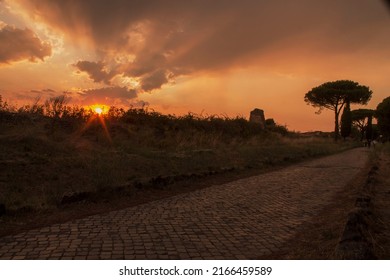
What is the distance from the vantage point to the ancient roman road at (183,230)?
15.0 ft

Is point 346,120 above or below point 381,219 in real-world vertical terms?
above

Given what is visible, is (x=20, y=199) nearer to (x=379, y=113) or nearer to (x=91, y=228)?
(x=91, y=228)

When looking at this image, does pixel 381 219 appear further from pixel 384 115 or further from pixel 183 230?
pixel 384 115

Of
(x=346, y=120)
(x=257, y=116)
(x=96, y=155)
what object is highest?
(x=346, y=120)

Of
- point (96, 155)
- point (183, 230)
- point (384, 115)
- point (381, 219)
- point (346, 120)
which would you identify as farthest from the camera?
point (346, 120)

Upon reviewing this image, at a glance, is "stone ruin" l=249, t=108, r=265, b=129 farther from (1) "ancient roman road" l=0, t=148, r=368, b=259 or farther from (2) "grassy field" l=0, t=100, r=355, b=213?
(1) "ancient roman road" l=0, t=148, r=368, b=259

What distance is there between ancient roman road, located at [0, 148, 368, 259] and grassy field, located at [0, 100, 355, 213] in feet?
5.14

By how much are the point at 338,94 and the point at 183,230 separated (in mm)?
53175

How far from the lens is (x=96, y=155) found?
1172cm

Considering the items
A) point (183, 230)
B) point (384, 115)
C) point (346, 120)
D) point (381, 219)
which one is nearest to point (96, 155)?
point (183, 230)

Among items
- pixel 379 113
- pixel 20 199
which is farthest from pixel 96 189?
pixel 379 113

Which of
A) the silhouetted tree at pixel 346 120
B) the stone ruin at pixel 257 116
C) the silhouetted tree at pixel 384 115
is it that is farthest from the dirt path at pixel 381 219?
the silhouetted tree at pixel 346 120

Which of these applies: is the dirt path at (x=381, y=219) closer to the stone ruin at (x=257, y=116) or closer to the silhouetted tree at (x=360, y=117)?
the stone ruin at (x=257, y=116)
